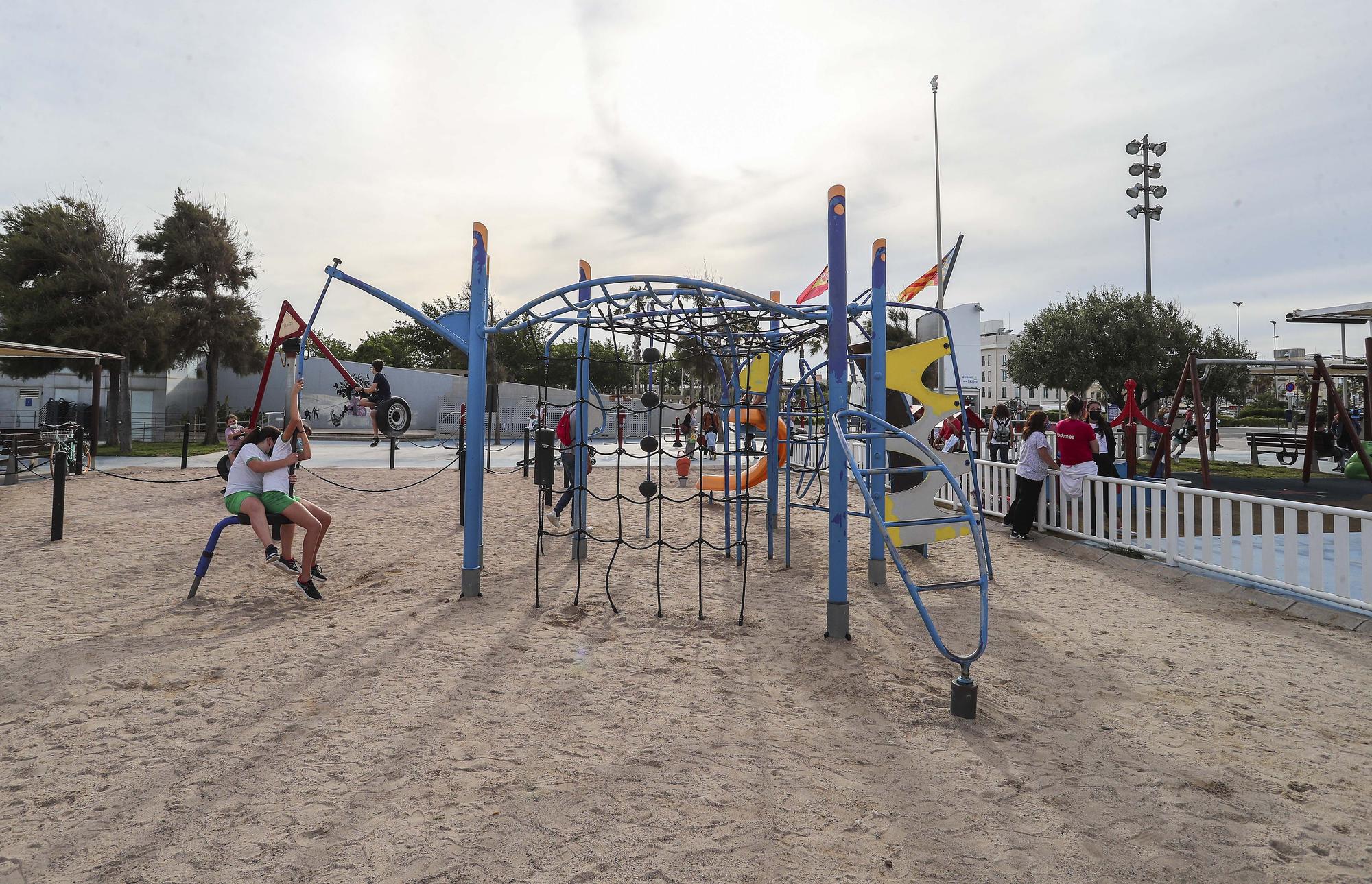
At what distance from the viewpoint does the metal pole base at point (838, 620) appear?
16.1 feet

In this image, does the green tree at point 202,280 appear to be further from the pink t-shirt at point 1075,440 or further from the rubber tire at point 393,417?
the pink t-shirt at point 1075,440

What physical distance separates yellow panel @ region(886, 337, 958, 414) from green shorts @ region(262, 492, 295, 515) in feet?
17.0

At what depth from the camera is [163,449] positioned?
23594 mm

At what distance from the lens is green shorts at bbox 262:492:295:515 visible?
5.98 m

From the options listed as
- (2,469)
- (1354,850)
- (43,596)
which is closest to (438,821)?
(1354,850)

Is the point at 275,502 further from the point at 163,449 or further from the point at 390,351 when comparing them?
the point at 390,351

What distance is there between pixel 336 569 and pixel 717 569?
3.67 metres

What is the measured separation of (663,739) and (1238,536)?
7910 mm

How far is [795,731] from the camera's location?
352cm

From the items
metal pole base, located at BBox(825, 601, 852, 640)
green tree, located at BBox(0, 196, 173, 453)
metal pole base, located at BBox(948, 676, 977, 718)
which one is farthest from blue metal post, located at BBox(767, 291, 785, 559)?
green tree, located at BBox(0, 196, 173, 453)

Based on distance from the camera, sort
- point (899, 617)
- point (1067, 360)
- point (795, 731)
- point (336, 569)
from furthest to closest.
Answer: point (1067, 360) < point (336, 569) < point (899, 617) < point (795, 731)

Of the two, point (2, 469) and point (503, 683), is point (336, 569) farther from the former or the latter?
point (2, 469)

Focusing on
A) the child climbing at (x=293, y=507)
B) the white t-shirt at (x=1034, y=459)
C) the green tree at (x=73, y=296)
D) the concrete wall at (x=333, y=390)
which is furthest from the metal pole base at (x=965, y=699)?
the concrete wall at (x=333, y=390)

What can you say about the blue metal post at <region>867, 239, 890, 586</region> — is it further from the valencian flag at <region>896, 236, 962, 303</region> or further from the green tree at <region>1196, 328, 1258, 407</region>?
the green tree at <region>1196, 328, 1258, 407</region>
